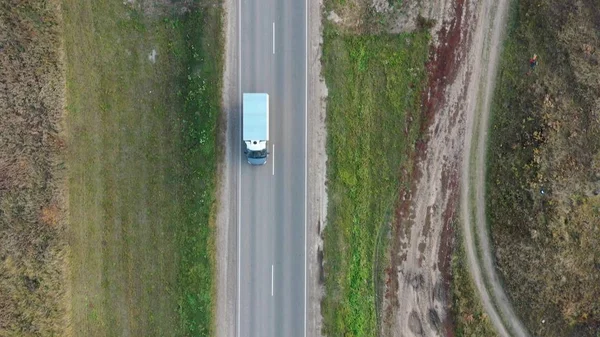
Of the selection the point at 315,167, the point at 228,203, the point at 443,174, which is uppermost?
the point at 315,167

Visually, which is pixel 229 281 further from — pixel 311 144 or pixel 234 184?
pixel 311 144

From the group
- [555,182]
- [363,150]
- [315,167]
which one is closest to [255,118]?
[315,167]

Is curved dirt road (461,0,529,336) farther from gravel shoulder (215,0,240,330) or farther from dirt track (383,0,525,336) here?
gravel shoulder (215,0,240,330)

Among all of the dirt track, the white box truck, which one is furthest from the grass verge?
the dirt track

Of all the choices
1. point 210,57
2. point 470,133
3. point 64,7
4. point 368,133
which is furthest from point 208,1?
point 470,133

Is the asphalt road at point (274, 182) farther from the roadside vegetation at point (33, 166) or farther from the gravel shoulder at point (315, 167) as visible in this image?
the roadside vegetation at point (33, 166)

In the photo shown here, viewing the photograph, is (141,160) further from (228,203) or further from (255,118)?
(255,118)

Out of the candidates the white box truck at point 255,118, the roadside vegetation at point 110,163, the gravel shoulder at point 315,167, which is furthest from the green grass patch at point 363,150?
the roadside vegetation at point 110,163
